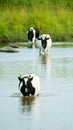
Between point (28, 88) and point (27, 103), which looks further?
point (28, 88)

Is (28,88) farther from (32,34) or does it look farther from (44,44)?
(32,34)

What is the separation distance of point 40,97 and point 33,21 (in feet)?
93.6

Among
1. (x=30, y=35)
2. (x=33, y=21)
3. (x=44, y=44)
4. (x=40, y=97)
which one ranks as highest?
(x=40, y=97)

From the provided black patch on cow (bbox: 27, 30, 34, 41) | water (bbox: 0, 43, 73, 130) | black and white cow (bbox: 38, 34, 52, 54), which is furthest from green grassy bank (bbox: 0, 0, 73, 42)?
water (bbox: 0, 43, 73, 130)

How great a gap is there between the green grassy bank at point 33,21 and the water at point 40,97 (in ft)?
42.7

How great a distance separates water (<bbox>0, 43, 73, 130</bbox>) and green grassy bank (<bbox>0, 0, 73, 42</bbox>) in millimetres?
13019

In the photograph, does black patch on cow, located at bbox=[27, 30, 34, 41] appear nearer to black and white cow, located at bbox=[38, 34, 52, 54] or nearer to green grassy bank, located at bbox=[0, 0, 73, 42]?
green grassy bank, located at bbox=[0, 0, 73, 42]

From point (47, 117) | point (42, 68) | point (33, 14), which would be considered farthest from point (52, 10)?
point (47, 117)

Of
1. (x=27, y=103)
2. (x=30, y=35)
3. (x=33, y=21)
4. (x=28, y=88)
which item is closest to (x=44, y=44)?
(x=30, y=35)

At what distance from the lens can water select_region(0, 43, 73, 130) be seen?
51.3 ft

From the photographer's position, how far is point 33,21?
47.6m

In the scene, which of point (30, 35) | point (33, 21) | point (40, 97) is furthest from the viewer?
point (33, 21)

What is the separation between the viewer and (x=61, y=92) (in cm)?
2000

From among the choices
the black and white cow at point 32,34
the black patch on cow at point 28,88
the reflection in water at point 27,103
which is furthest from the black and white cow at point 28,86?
the black and white cow at point 32,34
